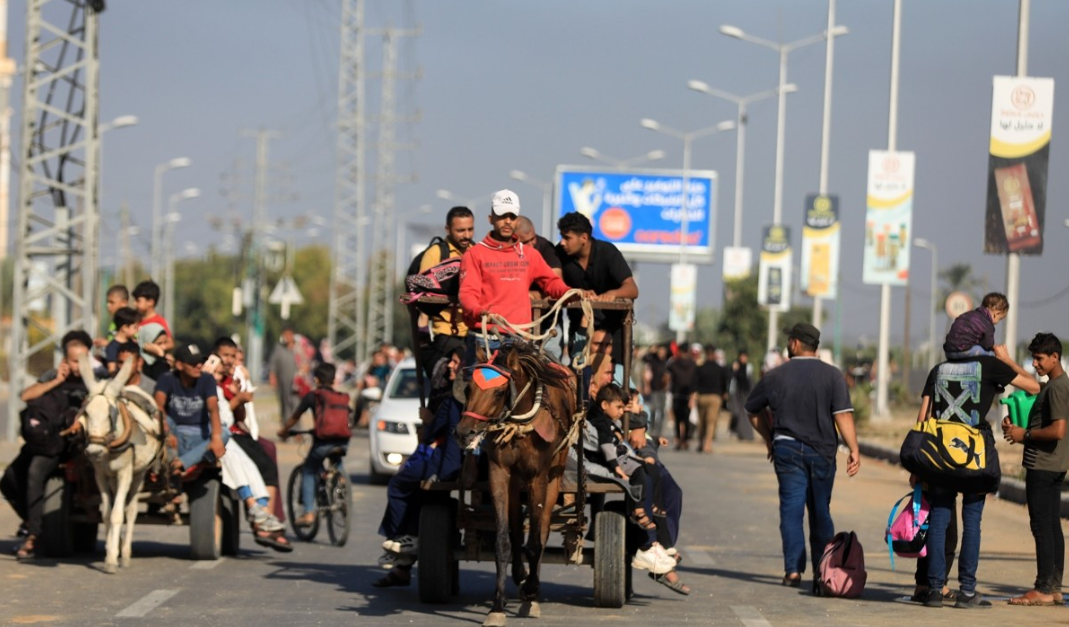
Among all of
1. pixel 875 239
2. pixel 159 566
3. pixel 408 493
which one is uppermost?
pixel 875 239

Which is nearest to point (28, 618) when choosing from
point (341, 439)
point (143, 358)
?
point (143, 358)

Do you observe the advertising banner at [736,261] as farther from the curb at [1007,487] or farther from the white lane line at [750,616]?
the white lane line at [750,616]

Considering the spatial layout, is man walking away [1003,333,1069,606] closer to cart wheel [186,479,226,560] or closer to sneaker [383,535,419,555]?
sneaker [383,535,419,555]

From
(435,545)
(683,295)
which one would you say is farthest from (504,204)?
(683,295)

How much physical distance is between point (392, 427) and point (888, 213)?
1564cm

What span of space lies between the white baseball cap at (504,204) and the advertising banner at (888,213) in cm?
2446

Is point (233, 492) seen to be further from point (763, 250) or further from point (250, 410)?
point (763, 250)

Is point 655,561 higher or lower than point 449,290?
lower

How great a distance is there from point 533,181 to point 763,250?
38925 mm

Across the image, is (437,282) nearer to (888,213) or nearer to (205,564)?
(205,564)

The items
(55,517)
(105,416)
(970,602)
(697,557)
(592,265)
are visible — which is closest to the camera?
(970,602)

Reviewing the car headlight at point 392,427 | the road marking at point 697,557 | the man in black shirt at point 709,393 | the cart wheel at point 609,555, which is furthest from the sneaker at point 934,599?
the man in black shirt at point 709,393

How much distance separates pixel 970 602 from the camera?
489 inches

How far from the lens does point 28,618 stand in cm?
1091
